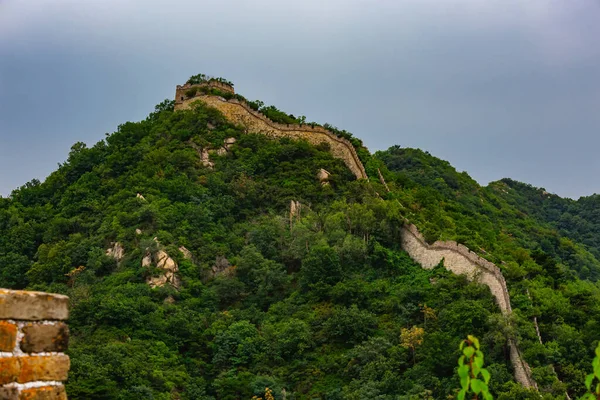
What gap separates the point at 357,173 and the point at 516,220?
16.7 m

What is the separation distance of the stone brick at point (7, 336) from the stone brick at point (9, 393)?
0.21m

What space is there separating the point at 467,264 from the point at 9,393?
107 ft

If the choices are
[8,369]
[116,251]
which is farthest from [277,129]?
[8,369]

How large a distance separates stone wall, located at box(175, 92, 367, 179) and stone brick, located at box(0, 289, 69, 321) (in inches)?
1688

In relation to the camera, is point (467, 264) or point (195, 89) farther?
point (195, 89)

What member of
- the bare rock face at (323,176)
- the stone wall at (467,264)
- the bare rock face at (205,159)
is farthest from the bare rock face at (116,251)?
the stone wall at (467,264)

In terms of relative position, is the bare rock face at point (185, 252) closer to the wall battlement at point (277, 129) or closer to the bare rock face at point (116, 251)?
the bare rock face at point (116, 251)

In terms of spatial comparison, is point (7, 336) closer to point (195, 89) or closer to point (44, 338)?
point (44, 338)

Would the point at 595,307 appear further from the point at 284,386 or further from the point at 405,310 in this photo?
the point at 284,386

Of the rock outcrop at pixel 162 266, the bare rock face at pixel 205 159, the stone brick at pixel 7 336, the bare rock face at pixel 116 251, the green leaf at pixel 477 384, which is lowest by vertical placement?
the green leaf at pixel 477 384

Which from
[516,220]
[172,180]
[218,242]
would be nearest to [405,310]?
[218,242]

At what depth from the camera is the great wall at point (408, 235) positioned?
3316 centimetres

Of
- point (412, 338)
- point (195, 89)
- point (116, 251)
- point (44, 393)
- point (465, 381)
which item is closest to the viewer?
point (44, 393)

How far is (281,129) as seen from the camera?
51.1m
